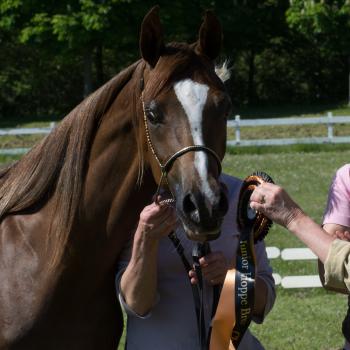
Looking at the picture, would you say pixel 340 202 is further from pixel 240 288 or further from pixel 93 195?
pixel 93 195

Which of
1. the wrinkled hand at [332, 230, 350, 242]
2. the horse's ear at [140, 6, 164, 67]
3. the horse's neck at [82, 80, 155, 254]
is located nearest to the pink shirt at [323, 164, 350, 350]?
the wrinkled hand at [332, 230, 350, 242]

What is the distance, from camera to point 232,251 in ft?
10.9

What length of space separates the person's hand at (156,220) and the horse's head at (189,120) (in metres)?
0.10

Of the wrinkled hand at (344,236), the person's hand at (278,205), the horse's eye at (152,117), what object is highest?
the horse's eye at (152,117)

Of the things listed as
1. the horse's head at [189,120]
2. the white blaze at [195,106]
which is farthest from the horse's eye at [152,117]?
the white blaze at [195,106]

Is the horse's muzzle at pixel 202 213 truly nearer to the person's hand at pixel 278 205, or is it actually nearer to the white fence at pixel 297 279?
the person's hand at pixel 278 205

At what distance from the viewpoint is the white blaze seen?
2869 millimetres

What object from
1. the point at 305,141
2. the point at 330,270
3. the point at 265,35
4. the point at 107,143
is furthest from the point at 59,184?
the point at 265,35

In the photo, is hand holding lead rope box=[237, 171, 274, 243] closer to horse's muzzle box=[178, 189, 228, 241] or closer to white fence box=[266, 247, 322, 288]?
horse's muzzle box=[178, 189, 228, 241]

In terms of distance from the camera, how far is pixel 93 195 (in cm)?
329

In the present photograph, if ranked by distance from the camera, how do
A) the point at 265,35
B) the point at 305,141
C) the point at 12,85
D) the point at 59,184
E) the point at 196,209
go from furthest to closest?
the point at 265,35
the point at 12,85
the point at 305,141
the point at 59,184
the point at 196,209

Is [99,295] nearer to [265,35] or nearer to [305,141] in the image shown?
[305,141]

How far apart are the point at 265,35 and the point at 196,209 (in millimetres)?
35114

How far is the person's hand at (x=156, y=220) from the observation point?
9.92 ft
